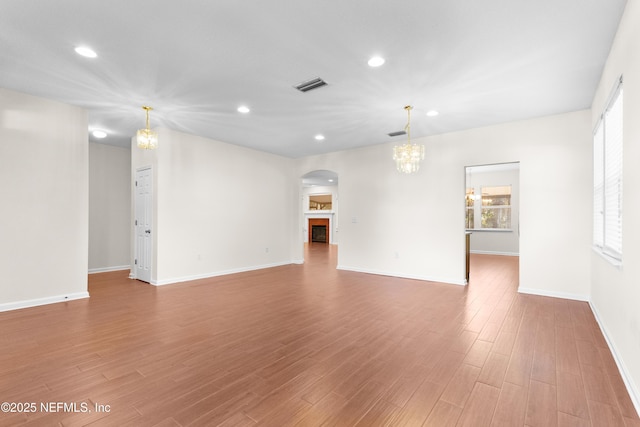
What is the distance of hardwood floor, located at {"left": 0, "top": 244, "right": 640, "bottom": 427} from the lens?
1.83 m

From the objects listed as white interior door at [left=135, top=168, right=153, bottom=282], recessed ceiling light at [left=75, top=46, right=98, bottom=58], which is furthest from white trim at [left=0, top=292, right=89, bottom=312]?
recessed ceiling light at [left=75, top=46, right=98, bottom=58]

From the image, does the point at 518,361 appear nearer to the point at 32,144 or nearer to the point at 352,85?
the point at 352,85

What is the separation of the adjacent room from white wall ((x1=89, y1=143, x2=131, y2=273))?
46 mm

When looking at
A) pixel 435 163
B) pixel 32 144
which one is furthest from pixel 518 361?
pixel 32 144

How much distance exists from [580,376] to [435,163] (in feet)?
13.3

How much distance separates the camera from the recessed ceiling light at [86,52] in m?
2.80

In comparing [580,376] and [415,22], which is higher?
[415,22]

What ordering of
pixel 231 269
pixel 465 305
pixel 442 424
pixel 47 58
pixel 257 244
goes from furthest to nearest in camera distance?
1. pixel 257 244
2. pixel 231 269
3. pixel 465 305
4. pixel 47 58
5. pixel 442 424

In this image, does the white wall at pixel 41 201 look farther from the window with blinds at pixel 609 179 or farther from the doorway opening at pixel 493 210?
the doorway opening at pixel 493 210

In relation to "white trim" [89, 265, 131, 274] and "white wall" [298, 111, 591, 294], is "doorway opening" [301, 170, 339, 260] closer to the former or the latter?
"white wall" [298, 111, 591, 294]

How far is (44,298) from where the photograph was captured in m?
4.02

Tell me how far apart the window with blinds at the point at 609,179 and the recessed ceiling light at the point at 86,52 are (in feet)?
15.5

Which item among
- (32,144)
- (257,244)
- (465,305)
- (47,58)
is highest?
(47,58)

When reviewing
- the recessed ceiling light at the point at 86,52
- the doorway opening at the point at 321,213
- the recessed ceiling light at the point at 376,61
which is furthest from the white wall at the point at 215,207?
the doorway opening at the point at 321,213
